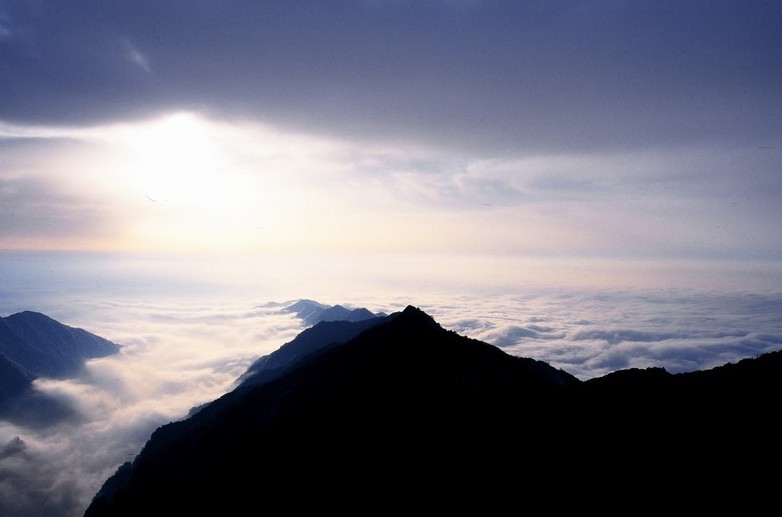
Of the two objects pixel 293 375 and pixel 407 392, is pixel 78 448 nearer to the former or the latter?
pixel 293 375

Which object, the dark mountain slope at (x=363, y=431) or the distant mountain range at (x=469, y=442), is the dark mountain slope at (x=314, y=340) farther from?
the distant mountain range at (x=469, y=442)

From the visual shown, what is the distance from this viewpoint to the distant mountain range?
30562mm

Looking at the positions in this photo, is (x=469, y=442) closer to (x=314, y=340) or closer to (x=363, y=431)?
(x=363, y=431)

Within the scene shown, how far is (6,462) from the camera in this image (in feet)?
559

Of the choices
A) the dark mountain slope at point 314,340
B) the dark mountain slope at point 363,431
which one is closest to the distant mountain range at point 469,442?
the dark mountain slope at point 363,431

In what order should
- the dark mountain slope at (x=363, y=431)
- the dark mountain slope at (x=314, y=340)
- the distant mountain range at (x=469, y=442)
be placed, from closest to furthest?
the distant mountain range at (x=469, y=442)
the dark mountain slope at (x=363, y=431)
the dark mountain slope at (x=314, y=340)

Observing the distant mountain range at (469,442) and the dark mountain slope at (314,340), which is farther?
the dark mountain slope at (314,340)

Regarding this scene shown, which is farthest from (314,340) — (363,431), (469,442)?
(469,442)

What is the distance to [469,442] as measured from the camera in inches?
1630

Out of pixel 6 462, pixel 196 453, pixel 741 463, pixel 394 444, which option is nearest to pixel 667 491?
pixel 741 463

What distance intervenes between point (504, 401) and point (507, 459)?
34.6 ft

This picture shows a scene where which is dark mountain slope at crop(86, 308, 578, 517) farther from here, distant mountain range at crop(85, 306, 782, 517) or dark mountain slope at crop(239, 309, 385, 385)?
dark mountain slope at crop(239, 309, 385, 385)

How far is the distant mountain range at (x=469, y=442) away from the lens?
30562mm

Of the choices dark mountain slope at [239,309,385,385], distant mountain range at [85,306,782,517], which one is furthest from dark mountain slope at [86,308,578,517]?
dark mountain slope at [239,309,385,385]
